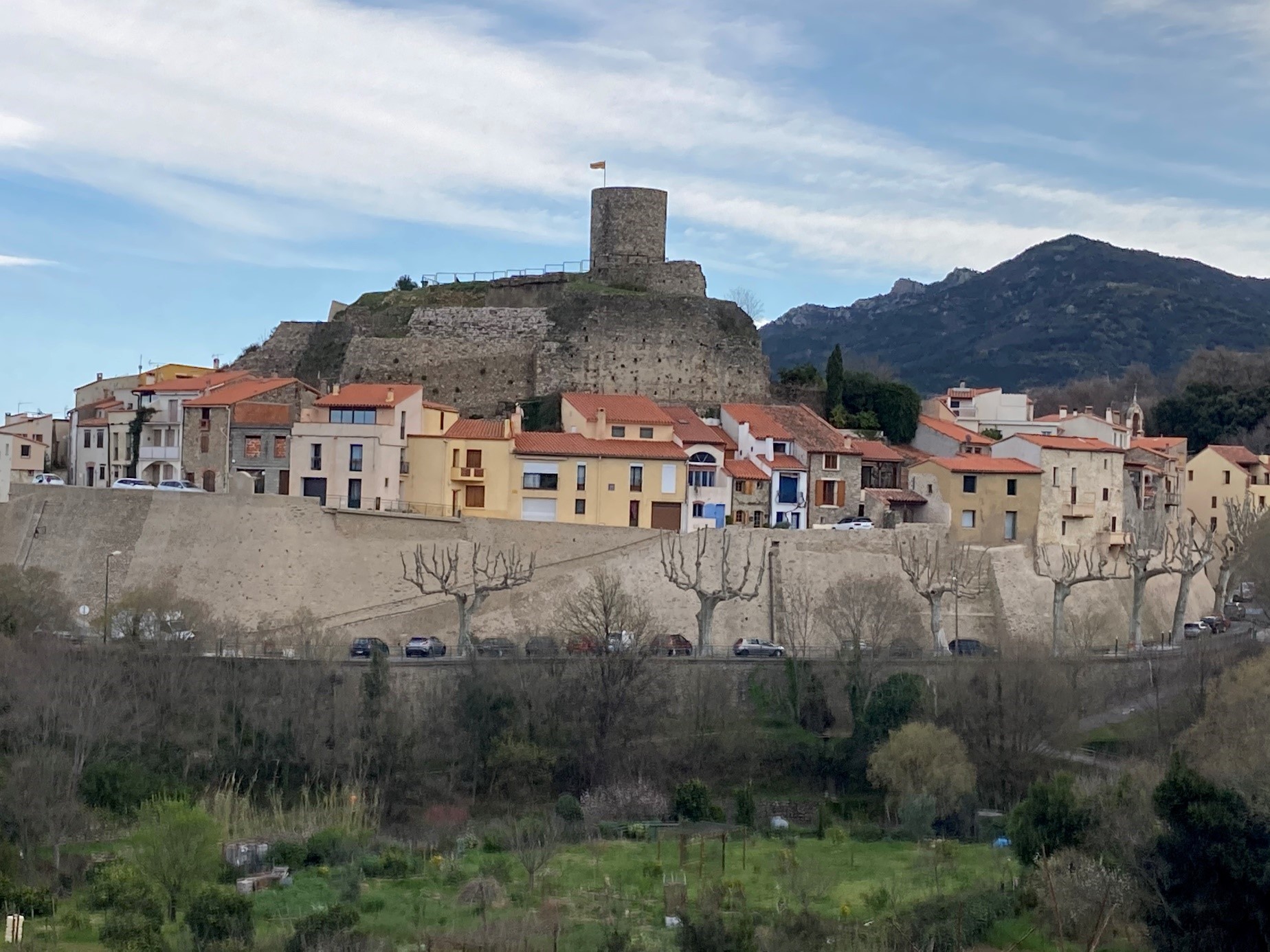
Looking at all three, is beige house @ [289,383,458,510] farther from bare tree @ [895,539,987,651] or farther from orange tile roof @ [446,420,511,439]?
bare tree @ [895,539,987,651]

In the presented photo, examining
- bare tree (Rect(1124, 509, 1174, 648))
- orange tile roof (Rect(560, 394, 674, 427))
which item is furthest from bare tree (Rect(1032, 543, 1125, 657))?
orange tile roof (Rect(560, 394, 674, 427))

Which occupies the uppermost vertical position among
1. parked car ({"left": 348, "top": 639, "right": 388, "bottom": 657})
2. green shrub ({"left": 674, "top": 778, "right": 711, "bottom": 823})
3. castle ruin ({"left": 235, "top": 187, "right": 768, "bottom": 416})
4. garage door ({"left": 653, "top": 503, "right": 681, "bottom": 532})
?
castle ruin ({"left": 235, "top": 187, "right": 768, "bottom": 416})

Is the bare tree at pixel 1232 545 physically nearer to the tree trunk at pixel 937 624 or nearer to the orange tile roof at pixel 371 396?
the tree trunk at pixel 937 624

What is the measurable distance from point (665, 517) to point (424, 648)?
9227 millimetres

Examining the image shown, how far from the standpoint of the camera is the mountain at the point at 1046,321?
139m

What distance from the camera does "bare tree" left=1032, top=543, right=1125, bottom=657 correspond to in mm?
48500

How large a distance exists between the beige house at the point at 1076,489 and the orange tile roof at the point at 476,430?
15.0 m

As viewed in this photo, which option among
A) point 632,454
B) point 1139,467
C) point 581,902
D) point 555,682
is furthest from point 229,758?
point 1139,467

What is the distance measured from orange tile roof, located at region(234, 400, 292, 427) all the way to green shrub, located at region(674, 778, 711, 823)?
17572mm

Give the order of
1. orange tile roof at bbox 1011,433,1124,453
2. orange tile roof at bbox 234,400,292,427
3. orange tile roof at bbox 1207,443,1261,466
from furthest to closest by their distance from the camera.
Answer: orange tile roof at bbox 1207,443,1261,466
orange tile roof at bbox 1011,433,1124,453
orange tile roof at bbox 234,400,292,427

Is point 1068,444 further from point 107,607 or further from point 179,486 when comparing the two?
point 107,607

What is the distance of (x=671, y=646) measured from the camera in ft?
152

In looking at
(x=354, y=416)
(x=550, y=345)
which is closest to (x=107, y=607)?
(x=354, y=416)

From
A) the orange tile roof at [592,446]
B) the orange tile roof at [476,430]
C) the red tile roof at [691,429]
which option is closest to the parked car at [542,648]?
the orange tile roof at [592,446]
